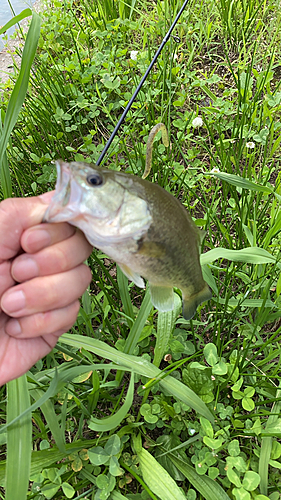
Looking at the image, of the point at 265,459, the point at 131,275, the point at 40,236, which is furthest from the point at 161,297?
the point at 265,459

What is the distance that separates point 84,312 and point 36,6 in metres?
5.21

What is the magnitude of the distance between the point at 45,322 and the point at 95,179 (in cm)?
52

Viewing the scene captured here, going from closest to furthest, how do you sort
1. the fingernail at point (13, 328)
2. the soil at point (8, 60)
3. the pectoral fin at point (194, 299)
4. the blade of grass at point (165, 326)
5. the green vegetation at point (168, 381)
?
the fingernail at point (13, 328)
the pectoral fin at point (194, 299)
the green vegetation at point (168, 381)
the blade of grass at point (165, 326)
the soil at point (8, 60)

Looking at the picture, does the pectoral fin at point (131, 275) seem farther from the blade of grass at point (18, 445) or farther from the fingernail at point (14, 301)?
the blade of grass at point (18, 445)

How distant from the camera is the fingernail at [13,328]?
4.10 feet

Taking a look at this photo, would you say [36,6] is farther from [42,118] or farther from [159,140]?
[159,140]

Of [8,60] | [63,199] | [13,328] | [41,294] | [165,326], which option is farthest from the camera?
[8,60]

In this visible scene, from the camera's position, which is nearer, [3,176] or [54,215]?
[54,215]

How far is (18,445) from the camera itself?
133 centimetres

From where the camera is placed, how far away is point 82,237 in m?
1.18

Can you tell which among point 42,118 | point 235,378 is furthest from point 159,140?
point 235,378

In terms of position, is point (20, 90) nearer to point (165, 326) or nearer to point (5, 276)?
point (5, 276)

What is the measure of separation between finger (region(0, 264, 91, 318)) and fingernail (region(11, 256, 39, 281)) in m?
0.02

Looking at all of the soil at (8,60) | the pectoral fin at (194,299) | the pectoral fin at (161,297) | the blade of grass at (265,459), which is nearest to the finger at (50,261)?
the pectoral fin at (161,297)
